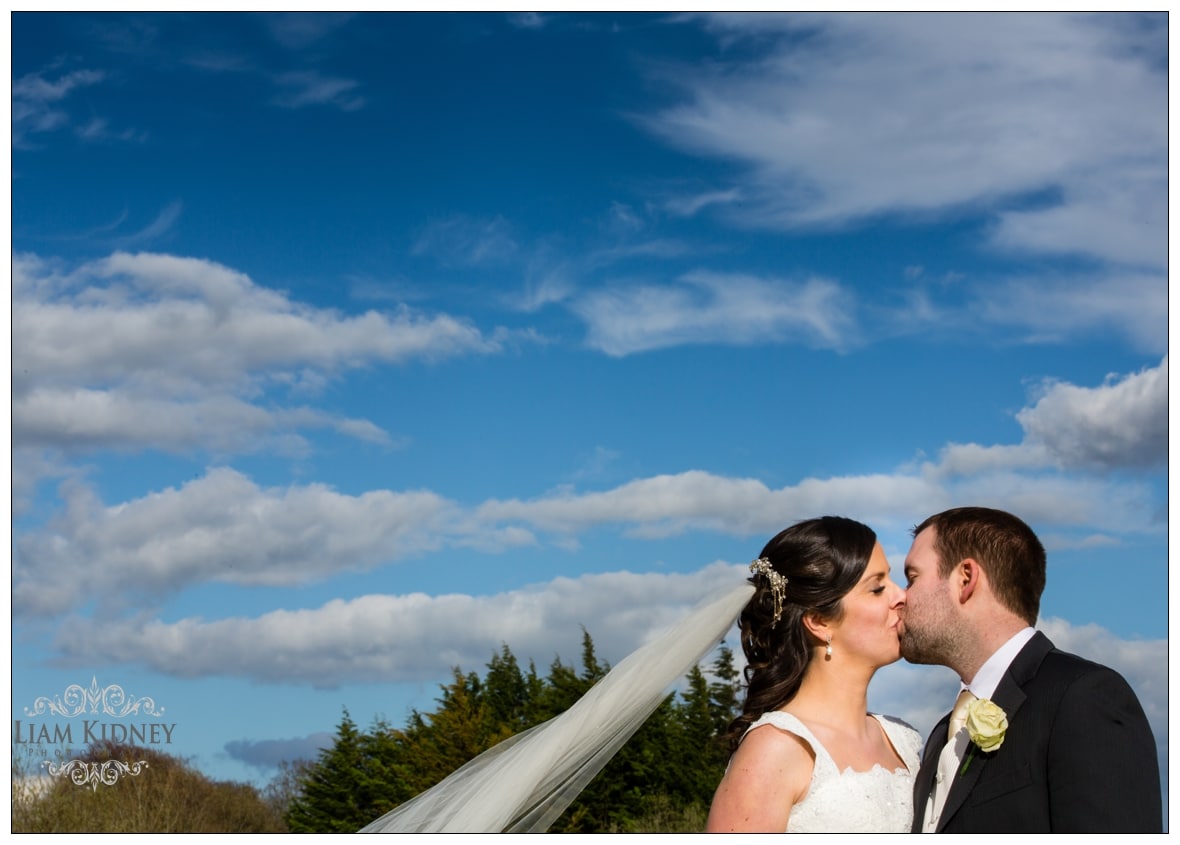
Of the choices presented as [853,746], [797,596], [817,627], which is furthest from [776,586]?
[853,746]

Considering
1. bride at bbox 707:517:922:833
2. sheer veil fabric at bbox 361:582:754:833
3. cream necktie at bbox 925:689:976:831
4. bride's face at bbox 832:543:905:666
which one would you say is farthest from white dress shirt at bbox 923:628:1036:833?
sheer veil fabric at bbox 361:582:754:833

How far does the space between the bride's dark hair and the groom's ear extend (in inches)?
28.6

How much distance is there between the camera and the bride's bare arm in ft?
16.4

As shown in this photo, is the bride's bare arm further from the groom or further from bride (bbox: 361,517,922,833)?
the groom

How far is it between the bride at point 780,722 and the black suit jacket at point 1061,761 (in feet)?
1.95

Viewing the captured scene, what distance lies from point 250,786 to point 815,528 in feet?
47.0

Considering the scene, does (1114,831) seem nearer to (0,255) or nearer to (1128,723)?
(1128,723)

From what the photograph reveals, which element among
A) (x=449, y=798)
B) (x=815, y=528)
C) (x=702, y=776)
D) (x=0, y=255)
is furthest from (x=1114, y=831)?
(x=702, y=776)

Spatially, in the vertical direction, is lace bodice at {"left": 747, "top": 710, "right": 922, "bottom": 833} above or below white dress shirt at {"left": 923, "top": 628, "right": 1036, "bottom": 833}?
below

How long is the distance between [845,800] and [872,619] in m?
0.83

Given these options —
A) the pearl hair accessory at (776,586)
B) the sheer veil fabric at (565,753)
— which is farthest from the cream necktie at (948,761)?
the sheer veil fabric at (565,753)

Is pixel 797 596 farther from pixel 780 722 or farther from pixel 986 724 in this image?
pixel 986 724

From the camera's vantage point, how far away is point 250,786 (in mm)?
17406

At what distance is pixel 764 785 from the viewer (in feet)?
16.6
